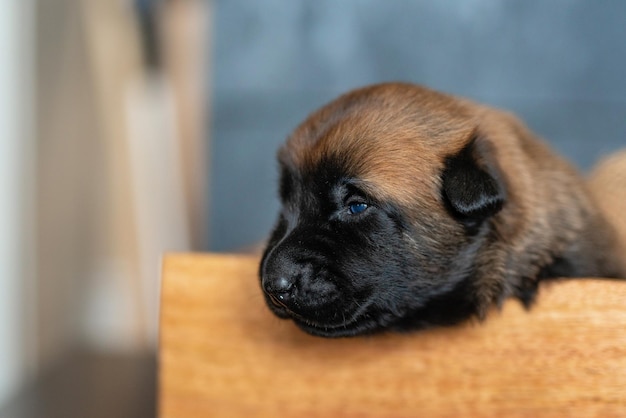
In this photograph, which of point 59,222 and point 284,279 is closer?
point 284,279

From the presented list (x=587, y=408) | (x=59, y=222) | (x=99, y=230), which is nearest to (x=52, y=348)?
(x=59, y=222)

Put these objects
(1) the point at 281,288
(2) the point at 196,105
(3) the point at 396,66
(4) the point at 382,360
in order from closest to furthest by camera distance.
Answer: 1. (1) the point at 281,288
2. (4) the point at 382,360
3. (3) the point at 396,66
4. (2) the point at 196,105

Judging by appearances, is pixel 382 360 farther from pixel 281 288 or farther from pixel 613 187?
pixel 613 187

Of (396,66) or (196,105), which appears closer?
(396,66)

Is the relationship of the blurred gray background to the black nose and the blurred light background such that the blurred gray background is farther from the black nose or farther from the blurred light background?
the black nose

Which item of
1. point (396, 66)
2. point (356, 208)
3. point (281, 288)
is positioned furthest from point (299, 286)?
point (396, 66)

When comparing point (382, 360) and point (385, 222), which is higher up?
point (385, 222)

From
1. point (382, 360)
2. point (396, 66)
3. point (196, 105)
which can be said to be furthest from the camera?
point (196, 105)

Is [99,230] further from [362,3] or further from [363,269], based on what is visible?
[363,269]
